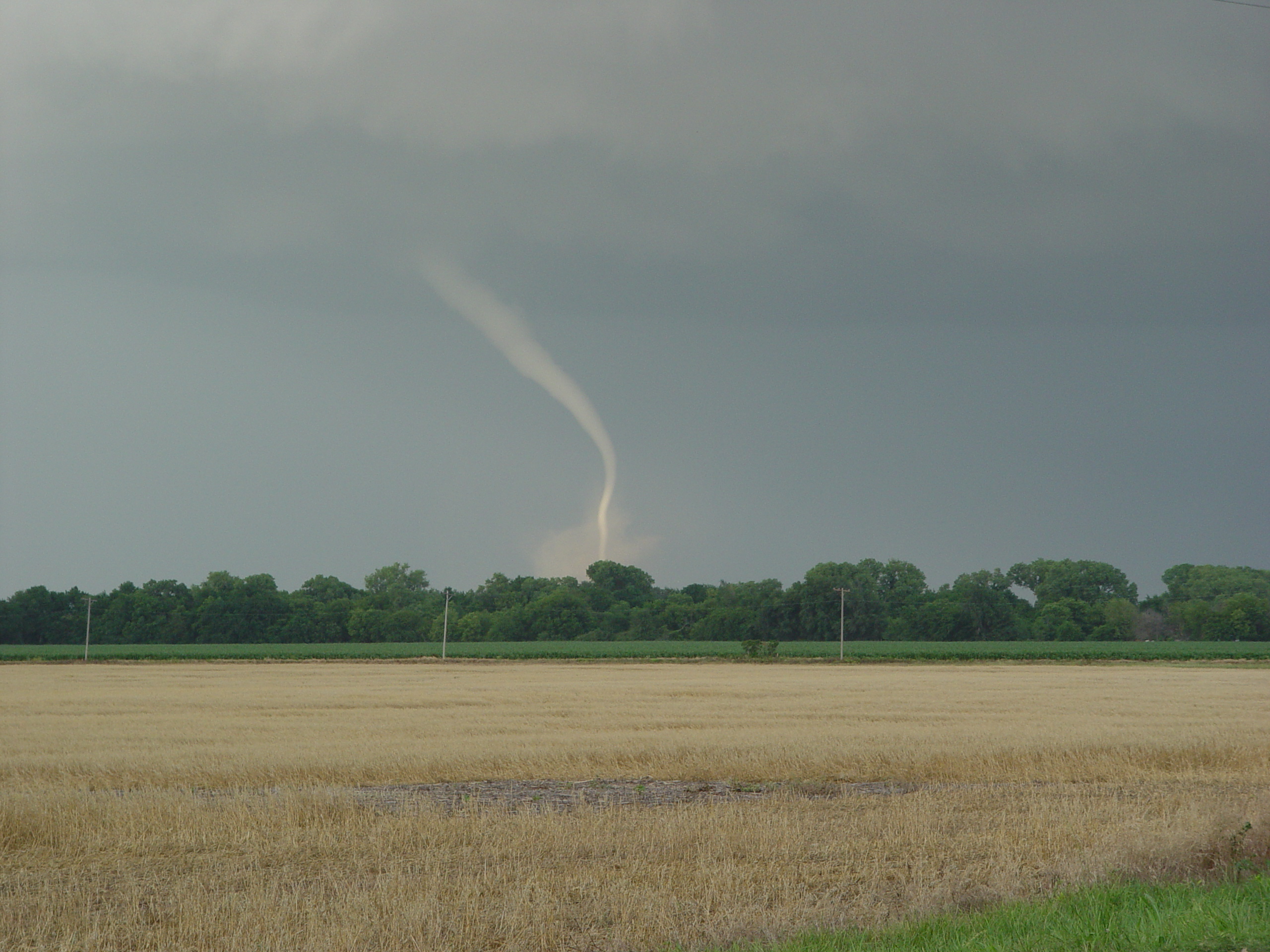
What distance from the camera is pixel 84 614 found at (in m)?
176

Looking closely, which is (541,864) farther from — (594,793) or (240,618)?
(240,618)

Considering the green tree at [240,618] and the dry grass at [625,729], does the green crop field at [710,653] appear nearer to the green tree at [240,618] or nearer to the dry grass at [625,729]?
the green tree at [240,618]

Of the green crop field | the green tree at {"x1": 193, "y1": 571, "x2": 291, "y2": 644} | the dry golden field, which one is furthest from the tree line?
the dry golden field

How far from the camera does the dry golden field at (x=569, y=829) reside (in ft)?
32.9

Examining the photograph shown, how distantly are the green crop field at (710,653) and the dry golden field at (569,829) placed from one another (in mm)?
79088

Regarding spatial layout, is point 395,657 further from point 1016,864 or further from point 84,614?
point 1016,864

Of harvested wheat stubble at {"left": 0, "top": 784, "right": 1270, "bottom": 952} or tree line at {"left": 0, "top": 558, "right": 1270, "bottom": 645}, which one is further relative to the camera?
tree line at {"left": 0, "top": 558, "right": 1270, "bottom": 645}

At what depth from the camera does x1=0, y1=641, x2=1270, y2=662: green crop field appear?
11444cm

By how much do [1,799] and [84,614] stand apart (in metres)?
180

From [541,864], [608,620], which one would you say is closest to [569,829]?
[541,864]

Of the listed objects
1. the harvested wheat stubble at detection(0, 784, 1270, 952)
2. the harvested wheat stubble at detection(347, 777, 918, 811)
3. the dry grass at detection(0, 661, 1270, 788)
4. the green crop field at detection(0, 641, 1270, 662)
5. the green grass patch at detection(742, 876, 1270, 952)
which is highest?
the green grass patch at detection(742, 876, 1270, 952)

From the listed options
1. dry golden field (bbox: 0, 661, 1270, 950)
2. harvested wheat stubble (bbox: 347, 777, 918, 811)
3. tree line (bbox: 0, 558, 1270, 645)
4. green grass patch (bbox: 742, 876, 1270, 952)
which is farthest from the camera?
tree line (bbox: 0, 558, 1270, 645)

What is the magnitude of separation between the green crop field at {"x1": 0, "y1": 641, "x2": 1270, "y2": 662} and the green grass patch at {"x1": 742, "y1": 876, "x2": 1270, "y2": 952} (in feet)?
346

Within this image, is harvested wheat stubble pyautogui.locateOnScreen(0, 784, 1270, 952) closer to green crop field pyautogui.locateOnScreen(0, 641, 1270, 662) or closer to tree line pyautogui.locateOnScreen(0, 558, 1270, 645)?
green crop field pyautogui.locateOnScreen(0, 641, 1270, 662)
